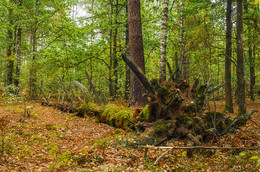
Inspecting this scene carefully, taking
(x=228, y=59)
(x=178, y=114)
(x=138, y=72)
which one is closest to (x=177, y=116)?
(x=178, y=114)

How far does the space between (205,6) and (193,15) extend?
942 mm

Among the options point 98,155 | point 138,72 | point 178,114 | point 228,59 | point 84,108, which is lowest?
point 98,155

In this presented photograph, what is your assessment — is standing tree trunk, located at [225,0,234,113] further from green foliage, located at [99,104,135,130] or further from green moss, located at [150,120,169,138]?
green moss, located at [150,120,169,138]

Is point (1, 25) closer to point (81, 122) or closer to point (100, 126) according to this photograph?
point (81, 122)

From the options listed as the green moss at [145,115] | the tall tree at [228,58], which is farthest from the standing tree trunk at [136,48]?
the tall tree at [228,58]

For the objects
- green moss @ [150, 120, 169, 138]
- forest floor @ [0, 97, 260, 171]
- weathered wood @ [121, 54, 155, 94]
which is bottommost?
forest floor @ [0, 97, 260, 171]

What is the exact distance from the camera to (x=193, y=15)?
40.4ft

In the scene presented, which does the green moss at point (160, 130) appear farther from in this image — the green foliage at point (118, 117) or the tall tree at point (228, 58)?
the tall tree at point (228, 58)

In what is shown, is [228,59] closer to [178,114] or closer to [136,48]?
[136,48]

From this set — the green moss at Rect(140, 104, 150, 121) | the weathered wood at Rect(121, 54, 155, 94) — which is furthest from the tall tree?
the weathered wood at Rect(121, 54, 155, 94)

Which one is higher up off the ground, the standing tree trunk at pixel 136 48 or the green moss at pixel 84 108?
the standing tree trunk at pixel 136 48

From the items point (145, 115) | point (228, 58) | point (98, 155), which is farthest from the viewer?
point (228, 58)

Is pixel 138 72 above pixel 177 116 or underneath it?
above

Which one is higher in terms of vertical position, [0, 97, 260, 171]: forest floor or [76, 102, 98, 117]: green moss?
[76, 102, 98, 117]: green moss
